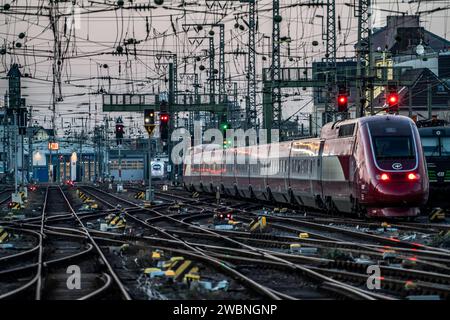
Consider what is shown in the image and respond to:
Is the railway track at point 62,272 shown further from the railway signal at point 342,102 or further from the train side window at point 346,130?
the railway signal at point 342,102

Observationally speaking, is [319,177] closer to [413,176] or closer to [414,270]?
[413,176]

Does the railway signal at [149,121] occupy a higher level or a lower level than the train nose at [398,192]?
higher

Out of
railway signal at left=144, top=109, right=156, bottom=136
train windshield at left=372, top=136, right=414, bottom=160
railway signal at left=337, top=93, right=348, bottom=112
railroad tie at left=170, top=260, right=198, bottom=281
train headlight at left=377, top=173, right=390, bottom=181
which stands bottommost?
railroad tie at left=170, top=260, right=198, bottom=281

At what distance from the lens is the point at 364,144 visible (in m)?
27.6

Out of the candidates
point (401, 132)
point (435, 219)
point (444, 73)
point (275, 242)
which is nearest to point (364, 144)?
point (401, 132)

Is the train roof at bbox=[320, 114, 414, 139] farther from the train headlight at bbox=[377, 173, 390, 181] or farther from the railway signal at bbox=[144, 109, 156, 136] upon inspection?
the railway signal at bbox=[144, 109, 156, 136]

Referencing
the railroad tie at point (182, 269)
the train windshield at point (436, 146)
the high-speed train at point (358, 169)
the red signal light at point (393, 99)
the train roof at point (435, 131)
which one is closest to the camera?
the railroad tie at point (182, 269)

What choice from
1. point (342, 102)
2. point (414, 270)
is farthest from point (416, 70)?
point (414, 270)

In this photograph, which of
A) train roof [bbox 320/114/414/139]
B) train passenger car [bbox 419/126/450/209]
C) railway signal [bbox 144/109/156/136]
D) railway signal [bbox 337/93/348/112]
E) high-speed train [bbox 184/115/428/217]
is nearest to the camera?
high-speed train [bbox 184/115/428/217]

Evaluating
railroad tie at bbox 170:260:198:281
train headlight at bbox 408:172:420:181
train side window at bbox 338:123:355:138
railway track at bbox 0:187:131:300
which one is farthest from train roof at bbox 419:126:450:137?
railroad tie at bbox 170:260:198:281

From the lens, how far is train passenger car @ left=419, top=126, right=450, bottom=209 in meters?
33.0

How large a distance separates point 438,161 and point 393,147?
245 inches

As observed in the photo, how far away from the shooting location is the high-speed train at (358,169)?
1065 inches

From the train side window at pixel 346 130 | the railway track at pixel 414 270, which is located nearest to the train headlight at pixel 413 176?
the train side window at pixel 346 130
